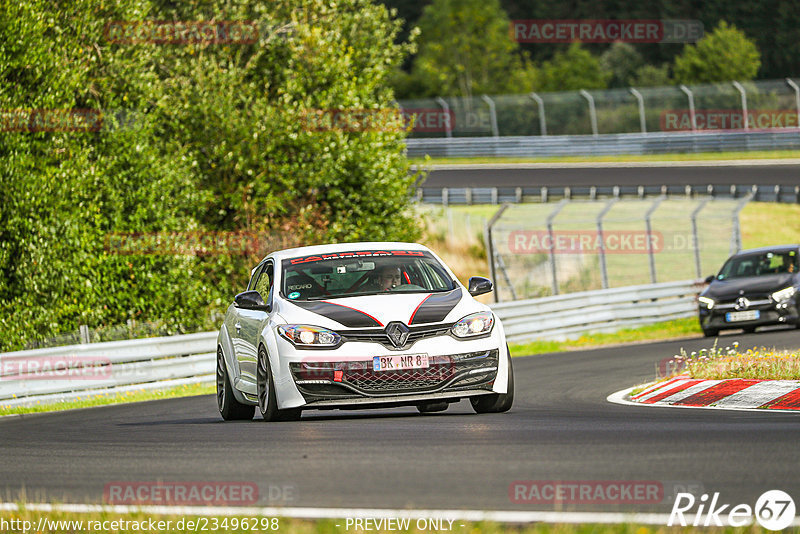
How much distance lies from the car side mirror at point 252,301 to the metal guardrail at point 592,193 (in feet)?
88.4

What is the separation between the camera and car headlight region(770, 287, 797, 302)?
72.5ft

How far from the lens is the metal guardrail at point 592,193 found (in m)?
41.2

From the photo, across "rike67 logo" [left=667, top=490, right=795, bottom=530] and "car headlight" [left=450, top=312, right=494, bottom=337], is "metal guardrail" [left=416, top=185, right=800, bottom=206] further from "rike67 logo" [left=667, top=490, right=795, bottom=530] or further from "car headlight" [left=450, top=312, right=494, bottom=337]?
"rike67 logo" [left=667, top=490, right=795, bottom=530]

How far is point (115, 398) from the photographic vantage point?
712 inches

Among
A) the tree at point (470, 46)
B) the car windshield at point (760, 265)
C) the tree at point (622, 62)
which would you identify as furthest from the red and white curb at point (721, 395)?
the tree at point (622, 62)

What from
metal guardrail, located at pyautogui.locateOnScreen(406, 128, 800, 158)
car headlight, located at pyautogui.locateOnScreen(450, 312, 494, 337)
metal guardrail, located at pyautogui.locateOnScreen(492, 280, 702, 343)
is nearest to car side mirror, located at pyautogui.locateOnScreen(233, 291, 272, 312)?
car headlight, located at pyautogui.locateOnScreen(450, 312, 494, 337)

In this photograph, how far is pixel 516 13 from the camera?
105m

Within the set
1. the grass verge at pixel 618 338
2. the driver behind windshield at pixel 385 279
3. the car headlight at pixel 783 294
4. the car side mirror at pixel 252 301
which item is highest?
the driver behind windshield at pixel 385 279

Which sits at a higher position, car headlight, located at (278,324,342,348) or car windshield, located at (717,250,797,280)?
car headlight, located at (278,324,342,348)

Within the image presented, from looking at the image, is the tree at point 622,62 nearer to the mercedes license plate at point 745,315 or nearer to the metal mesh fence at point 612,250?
the metal mesh fence at point 612,250

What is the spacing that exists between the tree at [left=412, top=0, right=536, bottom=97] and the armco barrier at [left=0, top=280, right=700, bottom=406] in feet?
206

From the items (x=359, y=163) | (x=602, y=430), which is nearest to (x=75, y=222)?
(x=359, y=163)

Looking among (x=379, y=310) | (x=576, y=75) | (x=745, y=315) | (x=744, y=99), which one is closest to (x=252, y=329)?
(x=379, y=310)

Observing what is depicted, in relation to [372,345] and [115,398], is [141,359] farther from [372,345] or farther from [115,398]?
[372,345]
